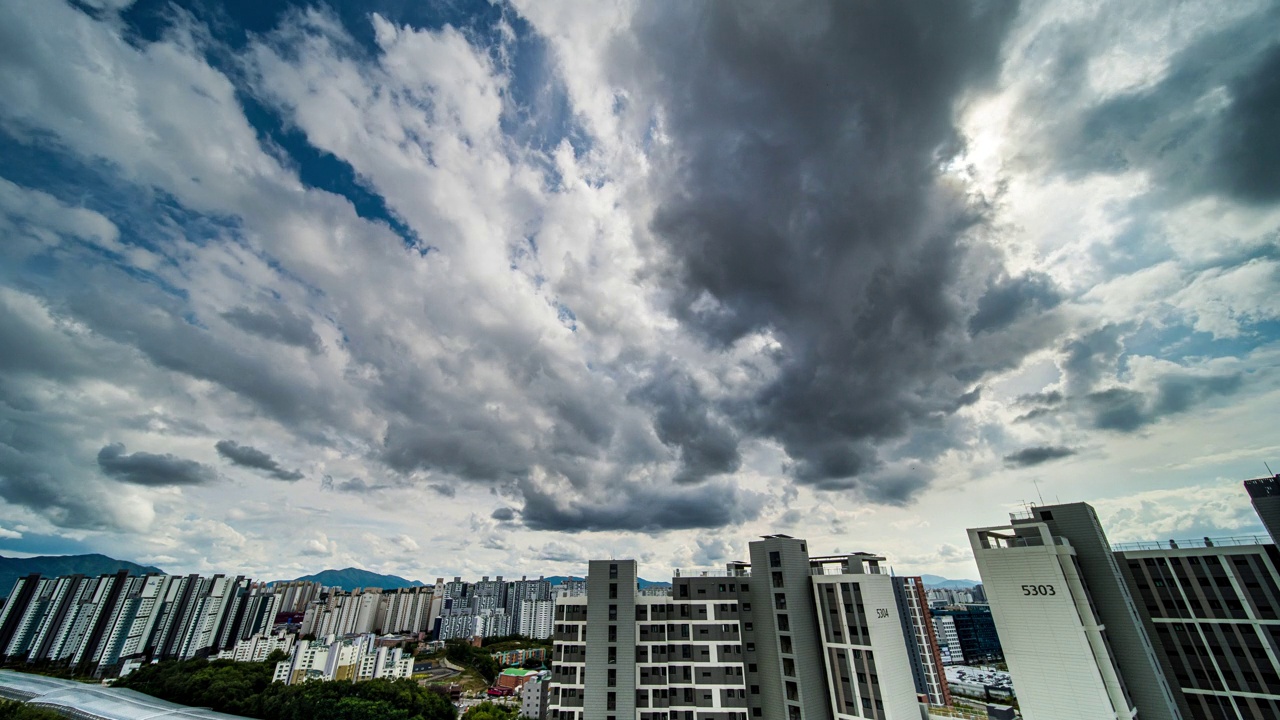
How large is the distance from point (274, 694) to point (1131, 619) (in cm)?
11053

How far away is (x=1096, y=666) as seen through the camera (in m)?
29.8

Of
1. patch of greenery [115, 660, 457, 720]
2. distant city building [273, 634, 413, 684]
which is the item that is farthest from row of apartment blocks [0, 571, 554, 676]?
patch of greenery [115, 660, 457, 720]

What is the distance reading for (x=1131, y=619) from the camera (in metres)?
33.9

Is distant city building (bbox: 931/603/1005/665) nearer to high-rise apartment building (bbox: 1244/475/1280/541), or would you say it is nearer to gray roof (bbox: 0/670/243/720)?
high-rise apartment building (bbox: 1244/475/1280/541)

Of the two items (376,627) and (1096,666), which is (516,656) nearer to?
(376,627)

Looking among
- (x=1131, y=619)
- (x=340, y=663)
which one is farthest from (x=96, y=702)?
(x=1131, y=619)

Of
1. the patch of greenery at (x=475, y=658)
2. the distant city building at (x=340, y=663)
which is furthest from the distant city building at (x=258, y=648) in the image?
the patch of greenery at (x=475, y=658)

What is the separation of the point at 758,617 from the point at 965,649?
6328 inches

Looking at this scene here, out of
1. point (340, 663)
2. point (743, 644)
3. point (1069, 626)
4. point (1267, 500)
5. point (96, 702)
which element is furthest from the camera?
point (340, 663)

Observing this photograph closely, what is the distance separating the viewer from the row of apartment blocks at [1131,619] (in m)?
31.1

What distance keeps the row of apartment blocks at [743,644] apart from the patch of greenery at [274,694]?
110 feet

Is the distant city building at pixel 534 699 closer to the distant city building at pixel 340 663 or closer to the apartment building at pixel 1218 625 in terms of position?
the distant city building at pixel 340 663

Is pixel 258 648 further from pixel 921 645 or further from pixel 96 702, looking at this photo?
pixel 921 645

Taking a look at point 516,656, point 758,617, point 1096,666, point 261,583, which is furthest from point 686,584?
point 261,583
